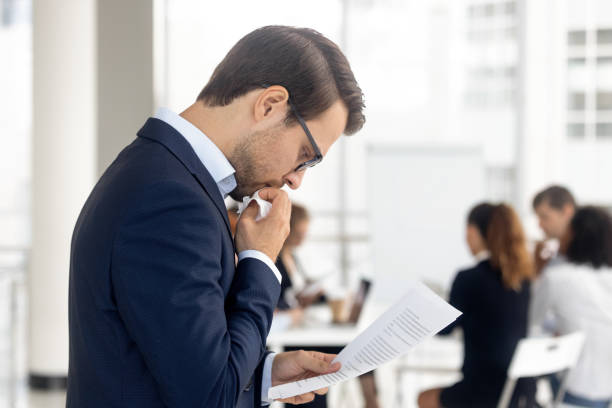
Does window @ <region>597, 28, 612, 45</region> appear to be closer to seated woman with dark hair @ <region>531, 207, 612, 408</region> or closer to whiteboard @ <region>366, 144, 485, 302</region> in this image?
whiteboard @ <region>366, 144, 485, 302</region>

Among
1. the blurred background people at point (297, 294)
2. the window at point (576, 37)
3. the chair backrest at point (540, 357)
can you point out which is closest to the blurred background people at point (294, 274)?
the blurred background people at point (297, 294)

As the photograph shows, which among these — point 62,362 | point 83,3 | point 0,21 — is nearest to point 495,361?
point 62,362

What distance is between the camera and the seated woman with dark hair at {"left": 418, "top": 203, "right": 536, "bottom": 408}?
9.95 ft

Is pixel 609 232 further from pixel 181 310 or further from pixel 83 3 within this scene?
pixel 83 3

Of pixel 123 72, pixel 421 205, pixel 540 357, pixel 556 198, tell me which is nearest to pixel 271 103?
pixel 123 72

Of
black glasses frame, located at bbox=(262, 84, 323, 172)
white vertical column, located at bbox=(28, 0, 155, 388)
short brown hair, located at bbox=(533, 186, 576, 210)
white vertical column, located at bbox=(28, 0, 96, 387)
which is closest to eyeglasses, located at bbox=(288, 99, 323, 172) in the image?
black glasses frame, located at bbox=(262, 84, 323, 172)

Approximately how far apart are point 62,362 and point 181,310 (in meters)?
4.32

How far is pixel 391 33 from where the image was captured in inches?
248

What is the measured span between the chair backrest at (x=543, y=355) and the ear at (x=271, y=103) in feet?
6.46

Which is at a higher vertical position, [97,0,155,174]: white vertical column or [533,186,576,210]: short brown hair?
[97,0,155,174]: white vertical column

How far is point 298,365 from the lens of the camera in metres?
1.17

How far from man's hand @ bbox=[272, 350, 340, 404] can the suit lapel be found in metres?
0.31

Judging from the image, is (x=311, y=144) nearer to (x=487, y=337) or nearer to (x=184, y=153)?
(x=184, y=153)

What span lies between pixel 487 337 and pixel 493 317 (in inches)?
3.7
